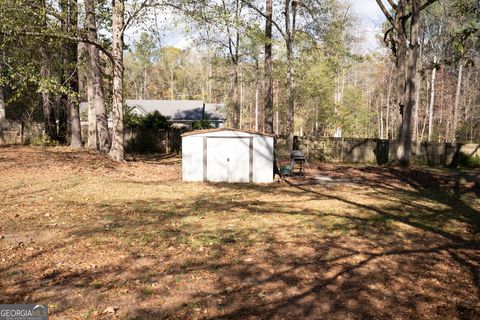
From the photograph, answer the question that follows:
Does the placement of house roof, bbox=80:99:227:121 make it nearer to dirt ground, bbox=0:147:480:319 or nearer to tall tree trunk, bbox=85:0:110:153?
tall tree trunk, bbox=85:0:110:153

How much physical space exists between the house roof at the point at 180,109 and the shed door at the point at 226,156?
2734cm

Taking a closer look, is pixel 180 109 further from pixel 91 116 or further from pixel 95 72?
pixel 95 72

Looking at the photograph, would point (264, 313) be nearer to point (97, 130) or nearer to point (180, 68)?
point (97, 130)

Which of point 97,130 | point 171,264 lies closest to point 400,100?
point 97,130

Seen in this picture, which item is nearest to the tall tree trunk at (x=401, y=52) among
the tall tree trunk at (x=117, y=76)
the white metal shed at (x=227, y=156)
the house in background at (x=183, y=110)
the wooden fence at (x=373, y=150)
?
the wooden fence at (x=373, y=150)

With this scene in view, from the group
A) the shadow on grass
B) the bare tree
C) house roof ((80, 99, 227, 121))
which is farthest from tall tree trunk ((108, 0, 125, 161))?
house roof ((80, 99, 227, 121))

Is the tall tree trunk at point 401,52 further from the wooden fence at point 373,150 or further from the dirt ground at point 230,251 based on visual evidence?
the dirt ground at point 230,251

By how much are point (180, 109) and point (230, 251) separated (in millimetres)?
38336

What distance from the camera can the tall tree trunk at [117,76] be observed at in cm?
1733

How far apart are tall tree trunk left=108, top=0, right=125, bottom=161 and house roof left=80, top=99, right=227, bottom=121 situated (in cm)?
2437

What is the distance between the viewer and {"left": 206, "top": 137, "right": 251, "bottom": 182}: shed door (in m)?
15.9

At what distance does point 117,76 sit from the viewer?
59.0 ft

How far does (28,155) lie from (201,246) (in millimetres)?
13168

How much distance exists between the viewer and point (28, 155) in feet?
56.1
